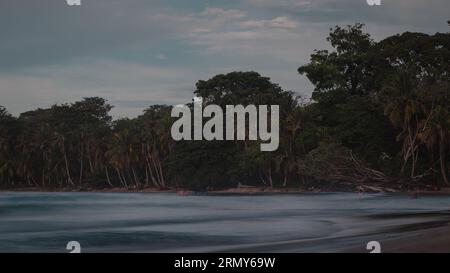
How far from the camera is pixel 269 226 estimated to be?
75.8ft

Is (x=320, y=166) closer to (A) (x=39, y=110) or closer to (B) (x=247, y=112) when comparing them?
(B) (x=247, y=112)

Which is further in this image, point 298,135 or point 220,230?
point 298,135

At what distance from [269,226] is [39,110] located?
2455 inches

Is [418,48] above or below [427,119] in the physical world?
above

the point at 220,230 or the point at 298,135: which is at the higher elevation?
the point at 298,135

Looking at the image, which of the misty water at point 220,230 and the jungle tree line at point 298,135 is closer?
the misty water at point 220,230

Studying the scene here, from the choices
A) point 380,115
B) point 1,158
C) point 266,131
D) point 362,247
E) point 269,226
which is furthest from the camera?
point 1,158

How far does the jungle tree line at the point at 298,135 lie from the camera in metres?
42.5

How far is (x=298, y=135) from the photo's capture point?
1971 inches

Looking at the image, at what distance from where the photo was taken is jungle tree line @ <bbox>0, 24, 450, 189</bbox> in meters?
42.5

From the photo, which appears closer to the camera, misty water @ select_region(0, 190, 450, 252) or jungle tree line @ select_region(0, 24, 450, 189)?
misty water @ select_region(0, 190, 450, 252)

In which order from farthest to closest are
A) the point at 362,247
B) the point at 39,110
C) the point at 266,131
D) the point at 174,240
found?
the point at 39,110
the point at 266,131
the point at 174,240
the point at 362,247
